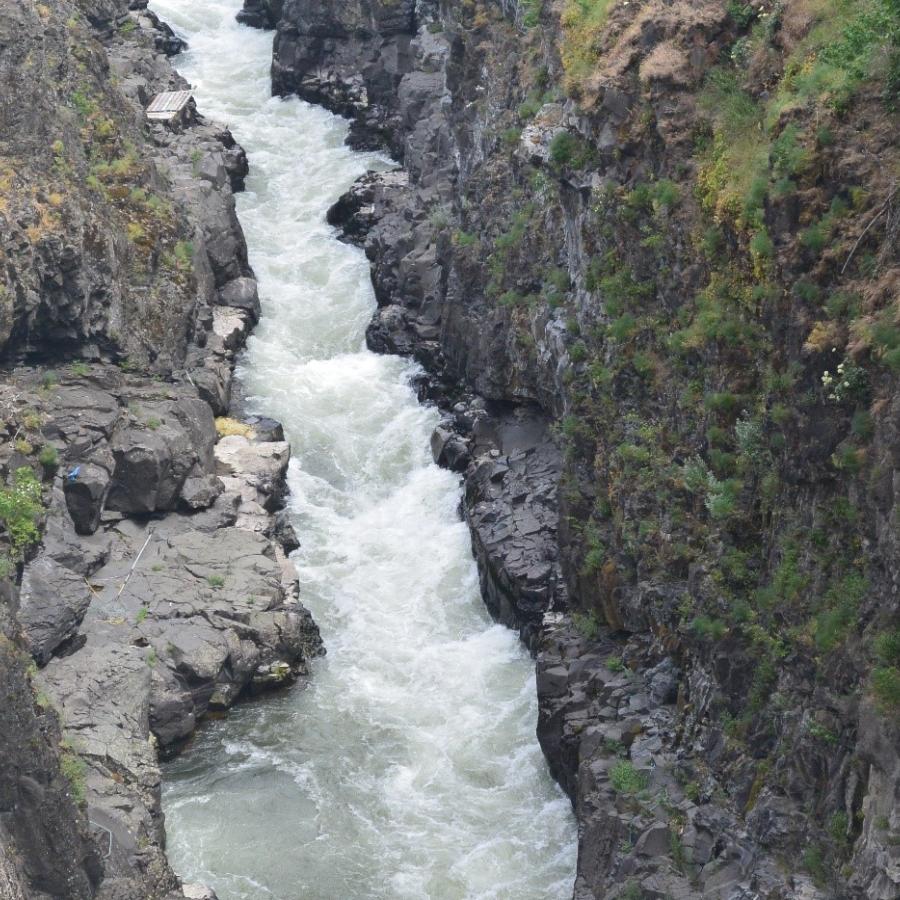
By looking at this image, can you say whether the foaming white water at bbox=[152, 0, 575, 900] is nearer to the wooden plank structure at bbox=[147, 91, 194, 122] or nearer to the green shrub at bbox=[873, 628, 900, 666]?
the wooden plank structure at bbox=[147, 91, 194, 122]

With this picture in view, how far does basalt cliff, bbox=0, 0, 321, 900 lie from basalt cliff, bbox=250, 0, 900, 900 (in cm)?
659

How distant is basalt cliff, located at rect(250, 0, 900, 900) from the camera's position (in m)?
21.9

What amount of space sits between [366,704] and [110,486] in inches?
334

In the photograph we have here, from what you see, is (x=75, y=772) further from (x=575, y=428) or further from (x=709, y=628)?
(x=575, y=428)

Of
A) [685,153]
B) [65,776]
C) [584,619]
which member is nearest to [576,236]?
[685,153]

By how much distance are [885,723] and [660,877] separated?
6.35 m

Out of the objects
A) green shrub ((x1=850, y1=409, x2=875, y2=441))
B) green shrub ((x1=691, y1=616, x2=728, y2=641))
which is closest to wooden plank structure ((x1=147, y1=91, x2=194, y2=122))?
green shrub ((x1=691, y1=616, x2=728, y2=641))

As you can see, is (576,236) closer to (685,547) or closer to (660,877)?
(685,547)

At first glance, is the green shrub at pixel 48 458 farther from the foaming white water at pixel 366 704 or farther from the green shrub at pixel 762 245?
the green shrub at pixel 762 245

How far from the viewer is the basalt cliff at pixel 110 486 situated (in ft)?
87.2

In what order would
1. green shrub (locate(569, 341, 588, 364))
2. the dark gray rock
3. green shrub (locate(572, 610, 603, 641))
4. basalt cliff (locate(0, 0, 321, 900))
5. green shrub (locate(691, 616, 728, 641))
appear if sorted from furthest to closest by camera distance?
green shrub (locate(569, 341, 588, 364)), green shrub (locate(572, 610, 603, 641)), the dark gray rock, basalt cliff (locate(0, 0, 321, 900)), green shrub (locate(691, 616, 728, 641))

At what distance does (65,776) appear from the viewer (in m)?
25.8

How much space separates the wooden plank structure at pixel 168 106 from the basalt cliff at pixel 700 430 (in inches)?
565

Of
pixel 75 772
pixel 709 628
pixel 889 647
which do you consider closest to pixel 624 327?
pixel 709 628
